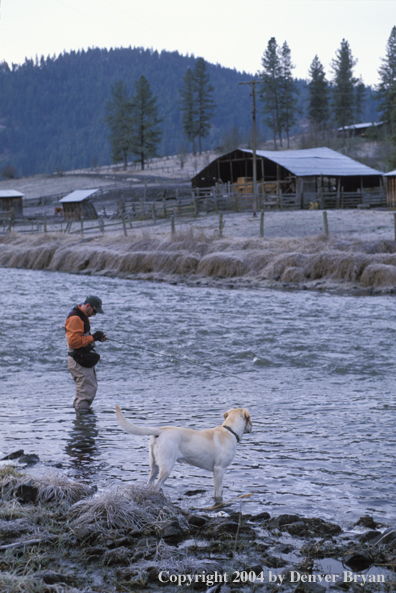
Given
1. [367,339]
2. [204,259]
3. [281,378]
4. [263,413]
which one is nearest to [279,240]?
[204,259]

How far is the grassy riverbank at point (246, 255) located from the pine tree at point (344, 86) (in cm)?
6634

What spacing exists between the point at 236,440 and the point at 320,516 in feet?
3.13

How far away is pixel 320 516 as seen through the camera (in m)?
4.99

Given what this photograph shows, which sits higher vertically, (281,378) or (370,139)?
(370,139)

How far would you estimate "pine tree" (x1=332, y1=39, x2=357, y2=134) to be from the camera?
94.5 meters

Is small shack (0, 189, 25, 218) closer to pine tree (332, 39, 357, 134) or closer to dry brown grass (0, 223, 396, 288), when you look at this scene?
dry brown grass (0, 223, 396, 288)

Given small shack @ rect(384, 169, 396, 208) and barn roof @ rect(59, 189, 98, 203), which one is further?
barn roof @ rect(59, 189, 98, 203)

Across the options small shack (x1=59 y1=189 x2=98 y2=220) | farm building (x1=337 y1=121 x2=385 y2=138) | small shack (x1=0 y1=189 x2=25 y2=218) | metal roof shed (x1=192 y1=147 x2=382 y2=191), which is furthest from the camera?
farm building (x1=337 y1=121 x2=385 y2=138)

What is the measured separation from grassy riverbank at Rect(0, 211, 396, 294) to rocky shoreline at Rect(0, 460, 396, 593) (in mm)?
14427

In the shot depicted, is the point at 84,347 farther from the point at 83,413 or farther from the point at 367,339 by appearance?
the point at 367,339

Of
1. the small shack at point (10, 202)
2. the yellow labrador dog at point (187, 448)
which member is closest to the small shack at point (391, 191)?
the small shack at point (10, 202)

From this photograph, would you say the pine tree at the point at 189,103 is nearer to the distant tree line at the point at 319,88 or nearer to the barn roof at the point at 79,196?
the distant tree line at the point at 319,88

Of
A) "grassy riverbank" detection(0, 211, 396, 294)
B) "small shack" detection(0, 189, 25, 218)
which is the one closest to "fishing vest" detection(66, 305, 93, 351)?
"grassy riverbank" detection(0, 211, 396, 294)

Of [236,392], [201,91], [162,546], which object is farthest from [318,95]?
[162,546]
